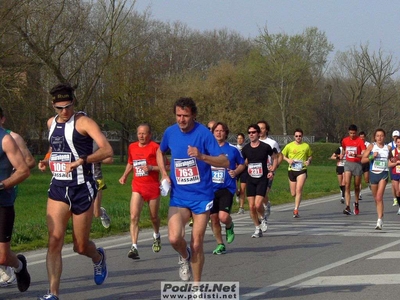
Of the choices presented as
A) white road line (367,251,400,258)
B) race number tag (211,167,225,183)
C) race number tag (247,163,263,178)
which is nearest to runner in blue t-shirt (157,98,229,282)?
race number tag (211,167,225,183)

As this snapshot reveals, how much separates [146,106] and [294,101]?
2053cm

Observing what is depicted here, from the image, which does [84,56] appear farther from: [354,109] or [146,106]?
[354,109]

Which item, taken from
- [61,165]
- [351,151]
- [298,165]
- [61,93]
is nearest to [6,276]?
[61,165]

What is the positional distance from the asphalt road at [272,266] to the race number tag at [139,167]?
1.16m

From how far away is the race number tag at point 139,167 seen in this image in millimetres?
11094

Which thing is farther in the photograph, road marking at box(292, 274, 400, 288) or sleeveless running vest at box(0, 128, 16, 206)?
road marking at box(292, 274, 400, 288)

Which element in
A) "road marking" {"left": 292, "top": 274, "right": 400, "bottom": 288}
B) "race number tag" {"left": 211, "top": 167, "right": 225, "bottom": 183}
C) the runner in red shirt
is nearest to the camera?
"road marking" {"left": 292, "top": 274, "right": 400, "bottom": 288}

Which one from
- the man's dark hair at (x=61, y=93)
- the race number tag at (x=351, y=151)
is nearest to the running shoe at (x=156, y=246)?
the man's dark hair at (x=61, y=93)

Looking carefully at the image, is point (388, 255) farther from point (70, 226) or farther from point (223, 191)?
point (70, 226)

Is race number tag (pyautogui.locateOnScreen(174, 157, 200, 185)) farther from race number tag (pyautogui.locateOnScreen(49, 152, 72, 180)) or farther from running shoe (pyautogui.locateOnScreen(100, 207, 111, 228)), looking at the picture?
running shoe (pyautogui.locateOnScreen(100, 207, 111, 228))

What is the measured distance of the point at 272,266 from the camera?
9.85 metres

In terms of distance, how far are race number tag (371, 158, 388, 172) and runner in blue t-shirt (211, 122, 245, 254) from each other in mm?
4096

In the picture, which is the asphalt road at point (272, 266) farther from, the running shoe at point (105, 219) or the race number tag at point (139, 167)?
the race number tag at point (139, 167)

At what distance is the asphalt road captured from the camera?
8.01m
